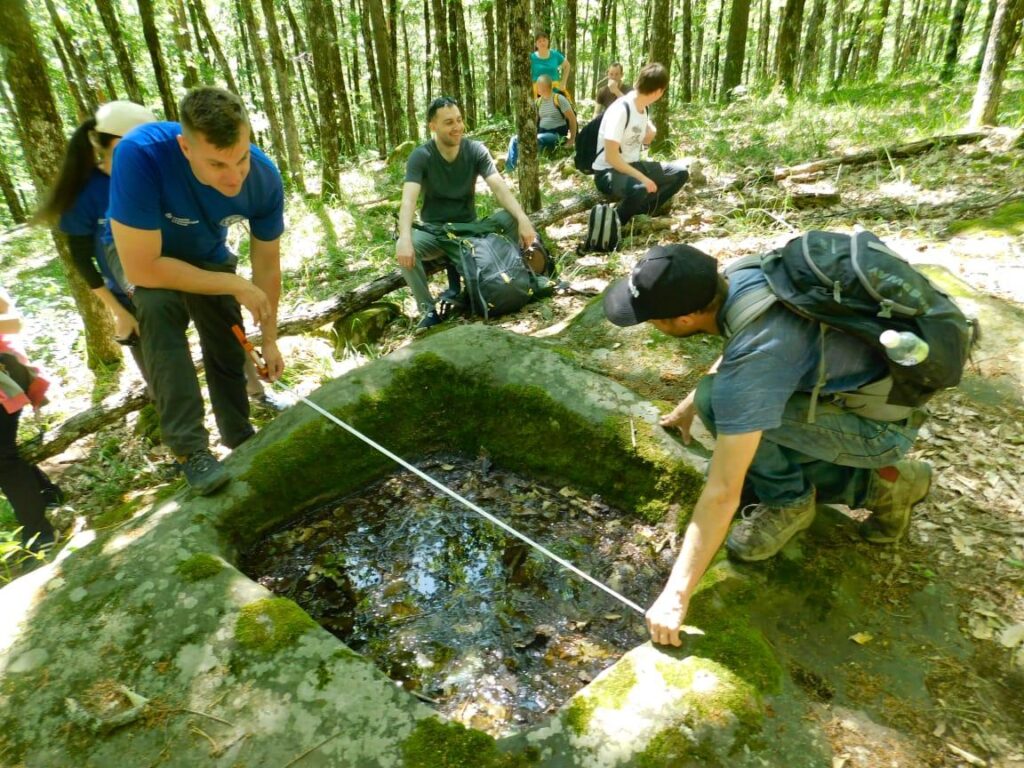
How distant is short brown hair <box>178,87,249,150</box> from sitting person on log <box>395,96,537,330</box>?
2.55 metres

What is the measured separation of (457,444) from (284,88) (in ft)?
30.3

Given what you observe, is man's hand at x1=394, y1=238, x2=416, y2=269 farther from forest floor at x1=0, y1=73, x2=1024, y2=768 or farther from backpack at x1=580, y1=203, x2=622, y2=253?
backpack at x1=580, y1=203, x2=622, y2=253

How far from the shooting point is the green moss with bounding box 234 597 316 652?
2.07 metres

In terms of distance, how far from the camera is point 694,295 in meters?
1.93

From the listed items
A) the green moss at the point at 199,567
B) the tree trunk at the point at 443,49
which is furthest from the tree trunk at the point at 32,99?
the tree trunk at the point at 443,49

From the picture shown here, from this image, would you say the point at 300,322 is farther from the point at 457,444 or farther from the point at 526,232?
the point at 457,444

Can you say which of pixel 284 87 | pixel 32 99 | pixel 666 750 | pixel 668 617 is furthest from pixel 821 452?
pixel 284 87

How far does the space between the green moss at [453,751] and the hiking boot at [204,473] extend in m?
1.61

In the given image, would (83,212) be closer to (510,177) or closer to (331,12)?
(510,177)

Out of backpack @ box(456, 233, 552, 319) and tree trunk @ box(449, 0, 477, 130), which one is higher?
tree trunk @ box(449, 0, 477, 130)

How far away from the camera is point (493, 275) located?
5125 mm

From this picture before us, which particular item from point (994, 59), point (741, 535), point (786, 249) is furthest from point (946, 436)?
point (994, 59)

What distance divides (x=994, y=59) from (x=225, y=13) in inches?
952

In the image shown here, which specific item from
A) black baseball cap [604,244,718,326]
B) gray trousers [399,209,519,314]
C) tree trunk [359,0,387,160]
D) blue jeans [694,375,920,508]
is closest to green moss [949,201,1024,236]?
blue jeans [694,375,920,508]
